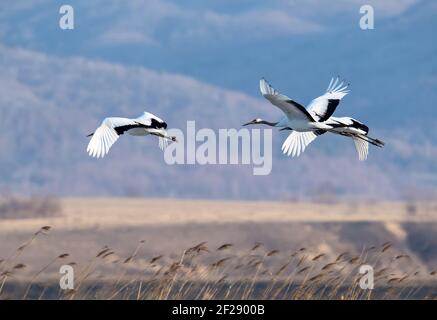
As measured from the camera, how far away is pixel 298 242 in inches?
2938

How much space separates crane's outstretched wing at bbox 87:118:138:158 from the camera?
20172mm

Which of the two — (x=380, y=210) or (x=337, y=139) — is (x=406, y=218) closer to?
(x=380, y=210)

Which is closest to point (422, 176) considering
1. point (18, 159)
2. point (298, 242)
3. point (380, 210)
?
point (380, 210)

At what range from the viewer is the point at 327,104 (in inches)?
829

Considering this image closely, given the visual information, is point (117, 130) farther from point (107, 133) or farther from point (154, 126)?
point (154, 126)

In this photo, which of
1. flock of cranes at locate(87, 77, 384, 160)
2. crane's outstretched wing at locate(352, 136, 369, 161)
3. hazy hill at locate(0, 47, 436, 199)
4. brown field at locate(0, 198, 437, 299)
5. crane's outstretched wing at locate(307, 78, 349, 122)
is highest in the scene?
→ hazy hill at locate(0, 47, 436, 199)

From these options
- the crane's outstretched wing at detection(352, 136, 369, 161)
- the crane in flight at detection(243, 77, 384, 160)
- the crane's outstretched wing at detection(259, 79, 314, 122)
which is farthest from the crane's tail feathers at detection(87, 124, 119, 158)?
the crane's outstretched wing at detection(352, 136, 369, 161)

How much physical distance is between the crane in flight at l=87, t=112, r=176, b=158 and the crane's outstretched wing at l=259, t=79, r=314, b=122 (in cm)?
179

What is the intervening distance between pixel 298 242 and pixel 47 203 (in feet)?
60.6

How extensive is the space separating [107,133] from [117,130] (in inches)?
5.6

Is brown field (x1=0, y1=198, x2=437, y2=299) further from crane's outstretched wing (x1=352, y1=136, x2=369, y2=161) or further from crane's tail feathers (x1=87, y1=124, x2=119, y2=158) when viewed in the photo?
crane's tail feathers (x1=87, y1=124, x2=119, y2=158)

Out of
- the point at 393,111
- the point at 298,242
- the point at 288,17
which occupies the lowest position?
the point at 298,242

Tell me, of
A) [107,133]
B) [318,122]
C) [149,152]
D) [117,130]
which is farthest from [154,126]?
[149,152]
